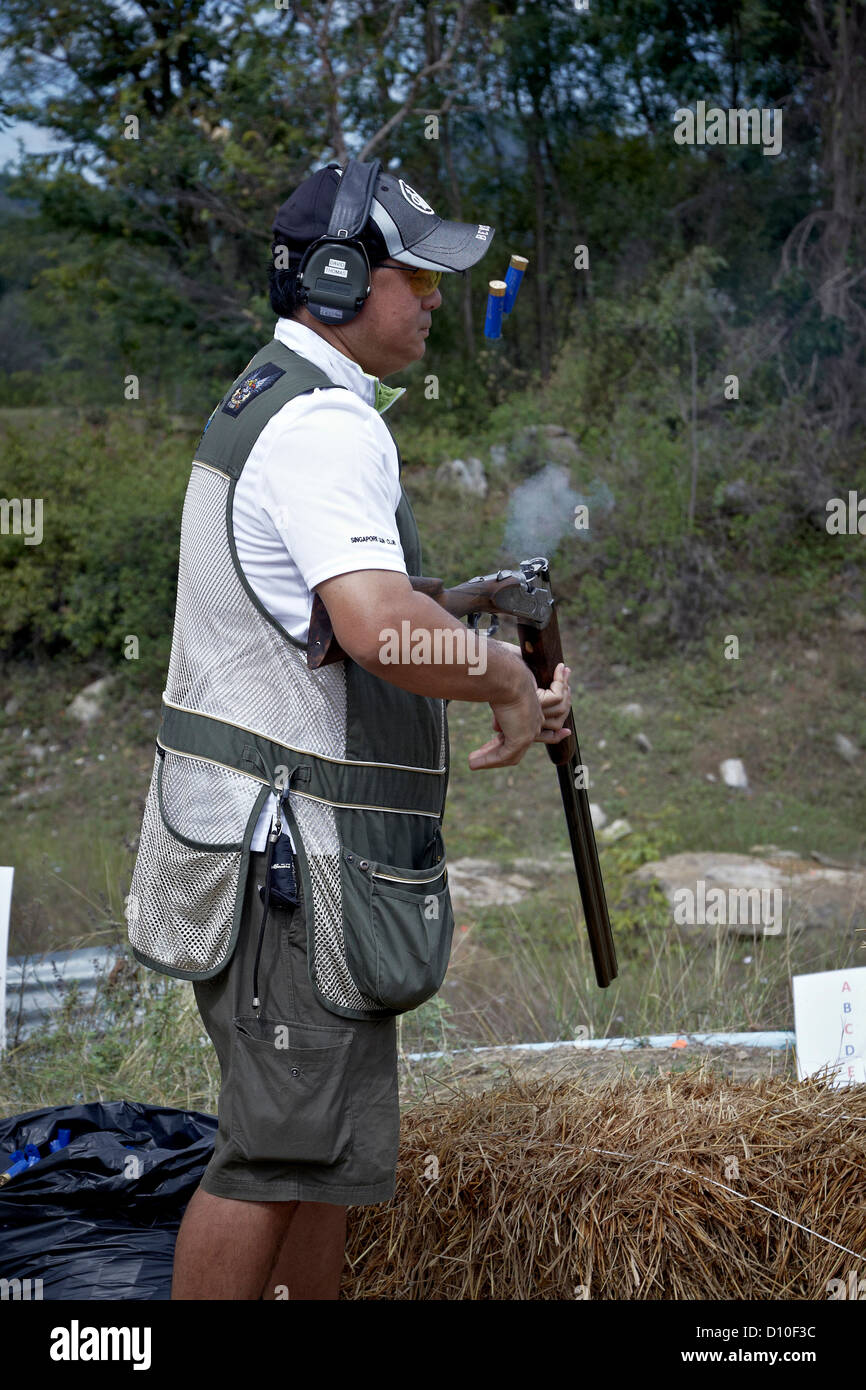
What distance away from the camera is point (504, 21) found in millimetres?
8523

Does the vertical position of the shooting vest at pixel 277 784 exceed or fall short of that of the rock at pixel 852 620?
it falls short

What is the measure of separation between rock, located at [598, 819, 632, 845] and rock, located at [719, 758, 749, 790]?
2.69ft

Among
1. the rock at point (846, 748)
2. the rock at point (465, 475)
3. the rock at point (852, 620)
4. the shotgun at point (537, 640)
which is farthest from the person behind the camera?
the rock at point (465, 475)

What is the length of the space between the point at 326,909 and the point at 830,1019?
1.64 m

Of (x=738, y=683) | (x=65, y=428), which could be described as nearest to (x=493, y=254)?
(x=65, y=428)

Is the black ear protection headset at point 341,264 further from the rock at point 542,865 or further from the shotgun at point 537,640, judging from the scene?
the rock at point 542,865

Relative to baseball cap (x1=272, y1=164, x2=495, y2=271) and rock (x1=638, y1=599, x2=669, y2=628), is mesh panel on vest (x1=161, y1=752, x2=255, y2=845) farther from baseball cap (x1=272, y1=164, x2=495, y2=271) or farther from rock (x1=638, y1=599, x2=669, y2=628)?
rock (x1=638, y1=599, x2=669, y2=628)

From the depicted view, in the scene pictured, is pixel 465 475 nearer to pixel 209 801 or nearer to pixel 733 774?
pixel 733 774

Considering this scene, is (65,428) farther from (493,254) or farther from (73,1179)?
(73,1179)

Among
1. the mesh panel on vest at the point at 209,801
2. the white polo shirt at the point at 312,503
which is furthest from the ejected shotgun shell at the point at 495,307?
the mesh panel on vest at the point at 209,801

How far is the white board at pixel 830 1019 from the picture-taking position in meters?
2.85

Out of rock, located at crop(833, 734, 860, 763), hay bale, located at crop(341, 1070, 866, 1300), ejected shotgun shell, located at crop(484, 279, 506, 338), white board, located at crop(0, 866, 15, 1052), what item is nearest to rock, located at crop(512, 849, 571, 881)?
rock, located at crop(833, 734, 860, 763)

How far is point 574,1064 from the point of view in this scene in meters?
3.16

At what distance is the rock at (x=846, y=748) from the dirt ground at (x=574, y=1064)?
4.14 meters
